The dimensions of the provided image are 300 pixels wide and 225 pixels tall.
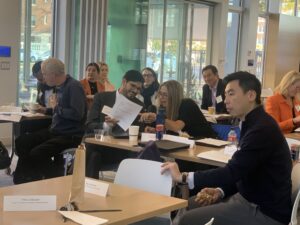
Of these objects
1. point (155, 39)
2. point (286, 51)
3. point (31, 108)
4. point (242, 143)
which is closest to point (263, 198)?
point (242, 143)

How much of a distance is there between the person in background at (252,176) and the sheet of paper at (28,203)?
0.73 m

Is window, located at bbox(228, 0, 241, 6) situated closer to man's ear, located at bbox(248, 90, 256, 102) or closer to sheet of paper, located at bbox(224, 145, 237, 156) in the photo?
sheet of paper, located at bbox(224, 145, 237, 156)

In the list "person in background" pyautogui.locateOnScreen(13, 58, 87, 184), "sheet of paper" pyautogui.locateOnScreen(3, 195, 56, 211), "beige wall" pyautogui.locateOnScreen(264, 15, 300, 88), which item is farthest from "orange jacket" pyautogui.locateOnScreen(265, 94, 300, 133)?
"beige wall" pyautogui.locateOnScreen(264, 15, 300, 88)

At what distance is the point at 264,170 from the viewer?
8.87 feet

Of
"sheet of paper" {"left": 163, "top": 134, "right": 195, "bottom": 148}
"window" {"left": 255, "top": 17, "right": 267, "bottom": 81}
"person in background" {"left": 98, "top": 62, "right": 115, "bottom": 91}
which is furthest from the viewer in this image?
"window" {"left": 255, "top": 17, "right": 267, "bottom": 81}

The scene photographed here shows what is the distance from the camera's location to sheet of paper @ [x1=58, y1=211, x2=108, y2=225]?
198cm

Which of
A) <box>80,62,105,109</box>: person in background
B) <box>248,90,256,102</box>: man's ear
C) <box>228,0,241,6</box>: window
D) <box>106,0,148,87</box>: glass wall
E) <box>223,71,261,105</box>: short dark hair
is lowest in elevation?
<box>80,62,105,109</box>: person in background

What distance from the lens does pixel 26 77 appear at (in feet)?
25.0

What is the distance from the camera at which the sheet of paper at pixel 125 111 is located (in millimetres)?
4086

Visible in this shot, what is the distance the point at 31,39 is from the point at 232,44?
5.70 metres

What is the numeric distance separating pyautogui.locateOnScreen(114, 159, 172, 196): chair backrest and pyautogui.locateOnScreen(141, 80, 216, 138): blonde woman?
154cm

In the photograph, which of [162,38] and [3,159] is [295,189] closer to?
[3,159]

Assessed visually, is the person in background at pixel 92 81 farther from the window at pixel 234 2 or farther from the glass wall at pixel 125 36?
the window at pixel 234 2

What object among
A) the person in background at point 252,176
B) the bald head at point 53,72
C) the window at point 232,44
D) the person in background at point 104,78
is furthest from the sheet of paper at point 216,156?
the window at point 232,44
